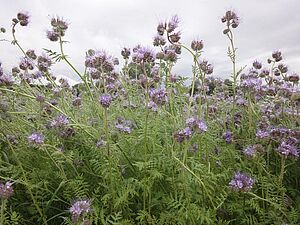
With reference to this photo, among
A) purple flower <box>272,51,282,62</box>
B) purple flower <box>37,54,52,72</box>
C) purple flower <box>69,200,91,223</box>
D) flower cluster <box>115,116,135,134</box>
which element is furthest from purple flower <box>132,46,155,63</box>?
purple flower <box>272,51,282,62</box>

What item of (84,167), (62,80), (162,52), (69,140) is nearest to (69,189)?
(84,167)

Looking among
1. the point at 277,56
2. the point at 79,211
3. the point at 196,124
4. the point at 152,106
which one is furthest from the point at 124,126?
the point at 277,56

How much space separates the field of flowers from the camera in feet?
7.78

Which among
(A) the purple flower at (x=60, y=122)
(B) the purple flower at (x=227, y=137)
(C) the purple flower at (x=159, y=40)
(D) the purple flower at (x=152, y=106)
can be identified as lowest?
(B) the purple flower at (x=227, y=137)

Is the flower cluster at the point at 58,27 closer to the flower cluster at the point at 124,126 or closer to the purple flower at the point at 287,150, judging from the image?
the flower cluster at the point at 124,126

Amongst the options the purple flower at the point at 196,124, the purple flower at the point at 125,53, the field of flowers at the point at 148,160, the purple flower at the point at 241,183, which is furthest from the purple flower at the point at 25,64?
the purple flower at the point at 241,183

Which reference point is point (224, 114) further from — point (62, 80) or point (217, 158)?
point (62, 80)

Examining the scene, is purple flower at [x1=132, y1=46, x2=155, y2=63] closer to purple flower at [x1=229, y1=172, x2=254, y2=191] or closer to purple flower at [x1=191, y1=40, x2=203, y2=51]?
purple flower at [x1=191, y1=40, x2=203, y2=51]

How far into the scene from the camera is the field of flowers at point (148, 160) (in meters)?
2.37

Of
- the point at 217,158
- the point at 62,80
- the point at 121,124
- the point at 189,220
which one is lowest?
the point at 189,220

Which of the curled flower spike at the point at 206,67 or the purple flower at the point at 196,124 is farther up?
the curled flower spike at the point at 206,67

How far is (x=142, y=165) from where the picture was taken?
229 cm

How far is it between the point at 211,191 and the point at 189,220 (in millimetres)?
289

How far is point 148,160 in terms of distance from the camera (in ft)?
8.42
